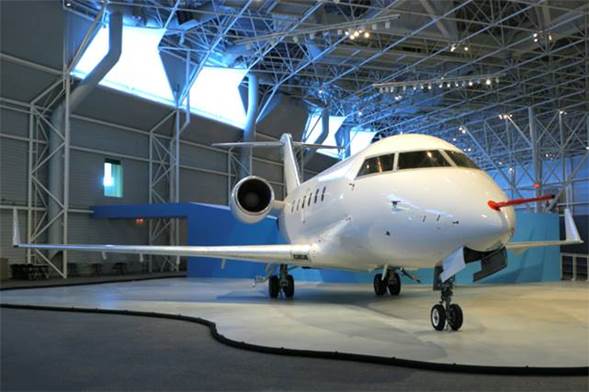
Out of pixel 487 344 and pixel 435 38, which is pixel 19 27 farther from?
pixel 487 344

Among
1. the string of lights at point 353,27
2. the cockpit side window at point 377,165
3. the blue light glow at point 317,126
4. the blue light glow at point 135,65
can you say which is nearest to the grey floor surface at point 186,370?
the cockpit side window at point 377,165

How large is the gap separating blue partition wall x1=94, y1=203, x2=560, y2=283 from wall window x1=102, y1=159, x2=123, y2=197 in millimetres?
1758

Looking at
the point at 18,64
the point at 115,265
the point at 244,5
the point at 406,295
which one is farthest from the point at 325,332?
the point at 115,265

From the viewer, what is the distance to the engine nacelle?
13.8 m

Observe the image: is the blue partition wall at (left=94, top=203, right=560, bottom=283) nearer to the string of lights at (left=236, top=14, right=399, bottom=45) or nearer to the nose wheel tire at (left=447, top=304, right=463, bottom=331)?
the string of lights at (left=236, top=14, right=399, bottom=45)

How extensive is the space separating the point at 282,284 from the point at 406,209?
20.0ft

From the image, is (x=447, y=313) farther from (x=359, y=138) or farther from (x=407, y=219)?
(x=359, y=138)

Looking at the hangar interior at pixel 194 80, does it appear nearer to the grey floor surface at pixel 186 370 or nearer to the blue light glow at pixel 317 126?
the blue light glow at pixel 317 126

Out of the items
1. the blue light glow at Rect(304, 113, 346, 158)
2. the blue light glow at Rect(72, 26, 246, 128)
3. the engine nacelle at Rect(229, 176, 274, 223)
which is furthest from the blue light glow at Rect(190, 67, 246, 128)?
the engine nacelle at Rect(229, 176, 274, 223)

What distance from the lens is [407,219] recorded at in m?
8.24

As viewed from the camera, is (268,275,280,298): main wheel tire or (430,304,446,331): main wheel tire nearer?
(430,304,446,331): main wheel tire

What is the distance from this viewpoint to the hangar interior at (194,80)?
20547 millimetres

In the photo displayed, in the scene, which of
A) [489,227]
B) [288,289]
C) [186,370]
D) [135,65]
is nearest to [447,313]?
[489,227]

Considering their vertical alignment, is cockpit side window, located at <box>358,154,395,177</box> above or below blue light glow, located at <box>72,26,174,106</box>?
below
